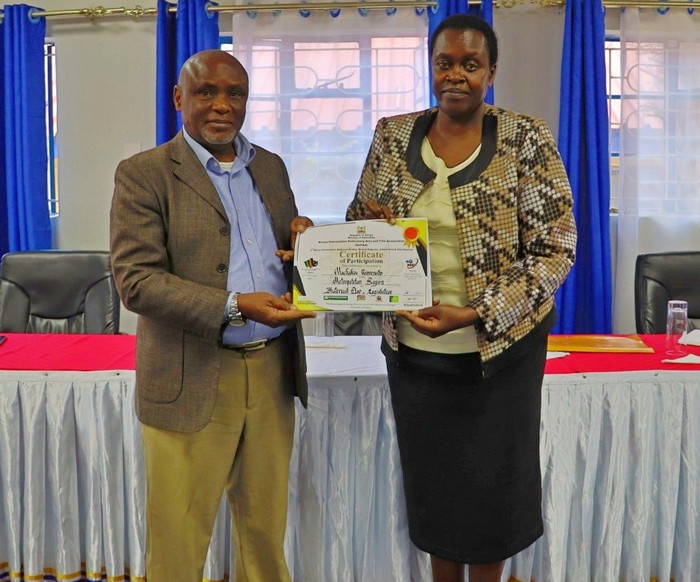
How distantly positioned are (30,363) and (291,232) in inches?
43.5

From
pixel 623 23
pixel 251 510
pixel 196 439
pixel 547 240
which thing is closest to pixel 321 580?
pixel 251 510

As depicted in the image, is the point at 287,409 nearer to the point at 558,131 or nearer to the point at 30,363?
Answer: the point at 30,363

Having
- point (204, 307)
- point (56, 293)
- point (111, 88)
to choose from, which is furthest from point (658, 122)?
point (204, 307)

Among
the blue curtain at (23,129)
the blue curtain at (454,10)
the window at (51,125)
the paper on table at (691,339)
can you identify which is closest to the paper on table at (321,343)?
the paper on table at (691,339)

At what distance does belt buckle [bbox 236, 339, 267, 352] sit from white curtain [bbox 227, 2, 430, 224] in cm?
258

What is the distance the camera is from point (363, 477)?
85.2 inches

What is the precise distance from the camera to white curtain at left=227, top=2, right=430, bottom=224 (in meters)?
4.04

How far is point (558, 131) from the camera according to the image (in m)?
4.04

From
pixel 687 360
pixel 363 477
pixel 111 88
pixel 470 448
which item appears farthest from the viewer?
pixel 111 88

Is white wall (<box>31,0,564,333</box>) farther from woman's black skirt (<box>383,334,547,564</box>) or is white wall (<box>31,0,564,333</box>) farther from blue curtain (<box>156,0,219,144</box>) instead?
woman's black skirt (<box>383,334,547,564</box>)

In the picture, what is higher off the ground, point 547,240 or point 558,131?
point 558,131

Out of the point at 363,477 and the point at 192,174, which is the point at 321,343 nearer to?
the point at 363,477

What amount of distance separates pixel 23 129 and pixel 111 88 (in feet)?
1.73

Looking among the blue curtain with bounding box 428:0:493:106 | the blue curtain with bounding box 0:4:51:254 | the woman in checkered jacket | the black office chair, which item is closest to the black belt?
the woman in checkered jacket
